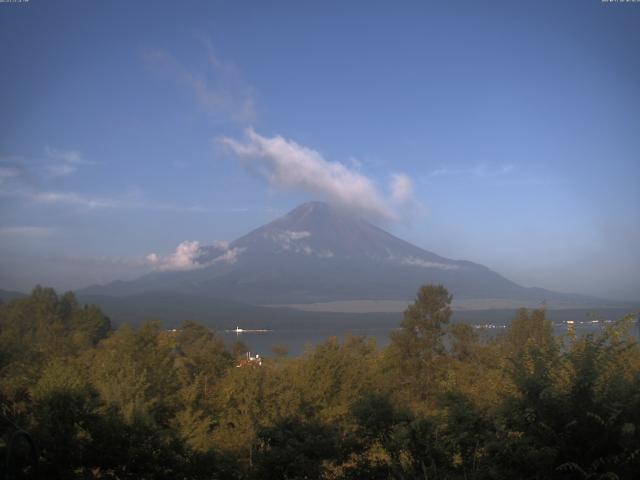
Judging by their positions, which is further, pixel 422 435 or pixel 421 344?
pixel 421 344

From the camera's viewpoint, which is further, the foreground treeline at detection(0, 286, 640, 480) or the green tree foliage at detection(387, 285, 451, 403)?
the green tree foliage at detection(387, 285, 451, 403)

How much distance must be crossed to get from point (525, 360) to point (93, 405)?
6.64 meters

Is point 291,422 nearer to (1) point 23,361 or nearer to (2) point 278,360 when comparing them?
(2) point 278,360

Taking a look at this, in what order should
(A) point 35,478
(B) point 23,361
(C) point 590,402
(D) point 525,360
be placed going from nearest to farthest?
(A) point 35,478
(C) point 590,402
(D) point 525,360
(B) point 23,361

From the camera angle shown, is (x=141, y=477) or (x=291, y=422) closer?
(x=141, y=477)

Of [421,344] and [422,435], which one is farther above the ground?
[422,435]

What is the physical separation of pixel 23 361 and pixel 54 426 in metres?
15.6

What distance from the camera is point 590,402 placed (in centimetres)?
634

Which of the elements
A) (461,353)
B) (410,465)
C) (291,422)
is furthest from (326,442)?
(461,353)

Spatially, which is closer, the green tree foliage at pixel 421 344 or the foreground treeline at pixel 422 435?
the foreground treeline at pixel 422 435

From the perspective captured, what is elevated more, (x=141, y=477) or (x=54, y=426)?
(x=54, y=426)

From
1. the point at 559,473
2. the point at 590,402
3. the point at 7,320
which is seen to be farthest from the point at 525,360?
the point at 7,320

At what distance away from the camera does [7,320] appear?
47.8 meters

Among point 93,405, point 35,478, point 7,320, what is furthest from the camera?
point 7,320
